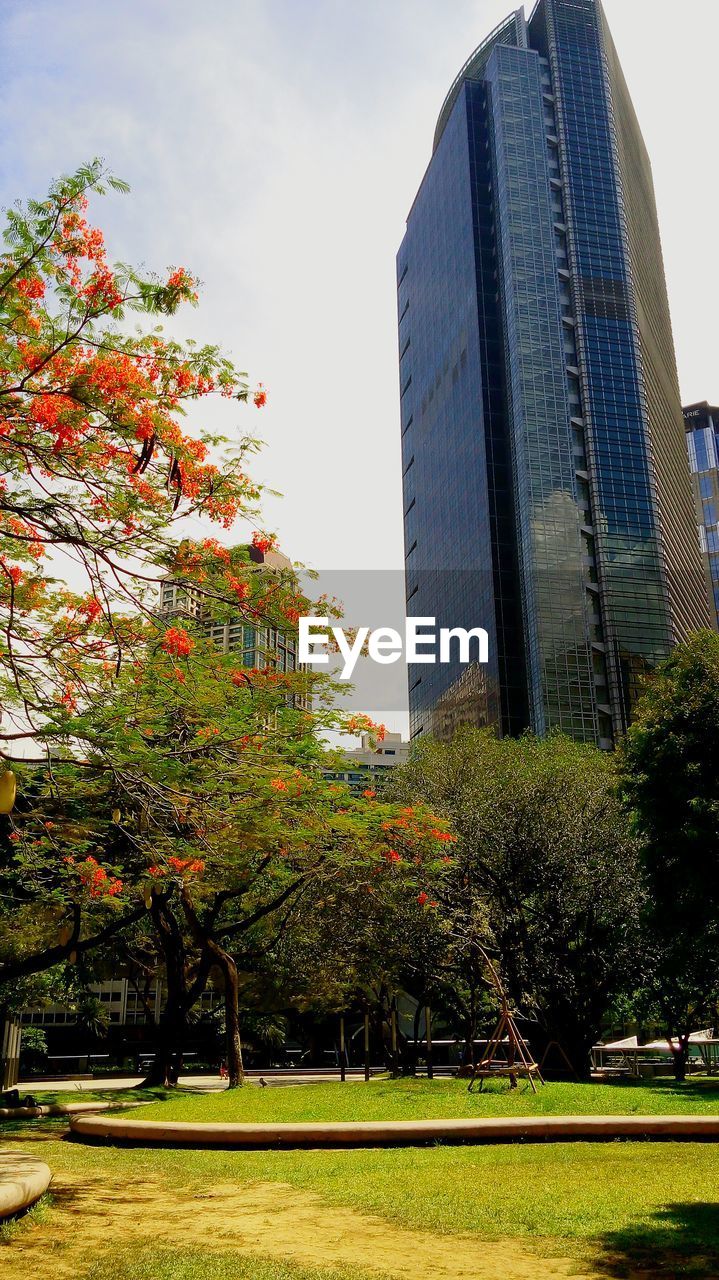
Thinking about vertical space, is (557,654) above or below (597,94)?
below

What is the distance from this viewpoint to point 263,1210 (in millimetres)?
9195

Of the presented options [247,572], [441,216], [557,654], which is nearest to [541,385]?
[557,654]

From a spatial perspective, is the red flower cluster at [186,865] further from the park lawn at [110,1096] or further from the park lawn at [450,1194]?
the park lawn at [110,1096]

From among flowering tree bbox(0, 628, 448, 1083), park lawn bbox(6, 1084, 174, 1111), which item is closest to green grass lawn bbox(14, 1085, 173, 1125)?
park lawn bbox(6, 1084, 174, 1111)

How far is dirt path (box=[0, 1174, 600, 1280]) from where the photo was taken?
687cm

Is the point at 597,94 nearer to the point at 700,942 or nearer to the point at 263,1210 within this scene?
the point at 700,942

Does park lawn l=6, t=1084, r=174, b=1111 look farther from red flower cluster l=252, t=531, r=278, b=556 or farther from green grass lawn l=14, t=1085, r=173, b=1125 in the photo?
red flower cluster l=252, t=531, r=278, b=556

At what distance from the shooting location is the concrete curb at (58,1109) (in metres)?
19.7

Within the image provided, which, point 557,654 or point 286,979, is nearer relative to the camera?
point 286,979

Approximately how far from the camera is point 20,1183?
8.73 metres

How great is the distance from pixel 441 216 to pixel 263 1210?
4757 inches

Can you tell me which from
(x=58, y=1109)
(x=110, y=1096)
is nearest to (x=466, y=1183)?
(x=58, y=1109)

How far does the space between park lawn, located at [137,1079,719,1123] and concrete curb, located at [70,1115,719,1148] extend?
Result: 38.2 inches

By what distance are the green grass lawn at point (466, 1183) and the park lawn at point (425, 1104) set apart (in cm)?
6
